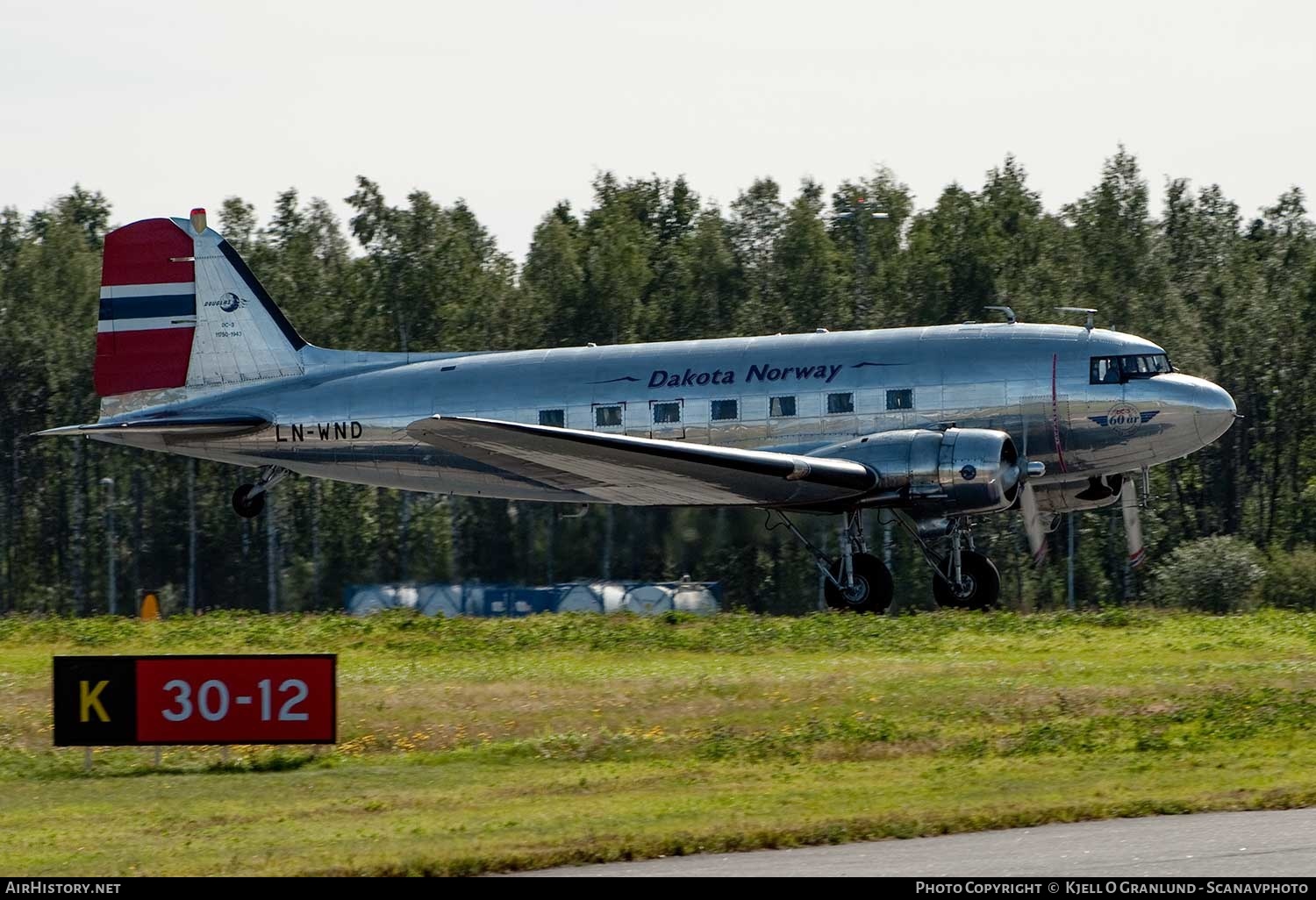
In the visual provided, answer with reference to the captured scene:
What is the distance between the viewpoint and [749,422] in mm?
27219

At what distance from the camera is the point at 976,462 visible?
24.6 metres

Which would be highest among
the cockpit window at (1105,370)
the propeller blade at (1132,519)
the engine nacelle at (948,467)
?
the cockpit window at (1105,370)

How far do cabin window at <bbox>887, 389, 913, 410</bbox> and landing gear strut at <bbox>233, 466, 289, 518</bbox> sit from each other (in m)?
11.7

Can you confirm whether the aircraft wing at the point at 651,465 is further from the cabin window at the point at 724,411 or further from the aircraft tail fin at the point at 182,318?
the aircraft tail fin at the point at 182,318

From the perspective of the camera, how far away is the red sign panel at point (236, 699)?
54.1ft

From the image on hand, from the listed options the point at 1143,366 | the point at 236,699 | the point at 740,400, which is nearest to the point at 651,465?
the point at 740,400

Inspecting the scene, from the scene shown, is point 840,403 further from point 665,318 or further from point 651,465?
point 665,318

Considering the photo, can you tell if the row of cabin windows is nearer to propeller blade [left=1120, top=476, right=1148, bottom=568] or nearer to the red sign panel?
propeller blade [left=1120, top=476, right=1148, bottom=568]

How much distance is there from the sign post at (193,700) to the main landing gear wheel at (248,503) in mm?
15097

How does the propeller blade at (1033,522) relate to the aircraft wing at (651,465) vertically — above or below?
below

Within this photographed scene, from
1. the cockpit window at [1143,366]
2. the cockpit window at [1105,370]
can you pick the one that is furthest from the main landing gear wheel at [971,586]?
the cockpit window at [1143,366]

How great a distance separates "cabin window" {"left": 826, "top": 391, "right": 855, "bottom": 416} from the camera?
26.6 metres

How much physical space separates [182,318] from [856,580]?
47.5 ft

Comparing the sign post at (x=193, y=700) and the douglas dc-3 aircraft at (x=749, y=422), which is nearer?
the sign post at (x=193, y=700)
